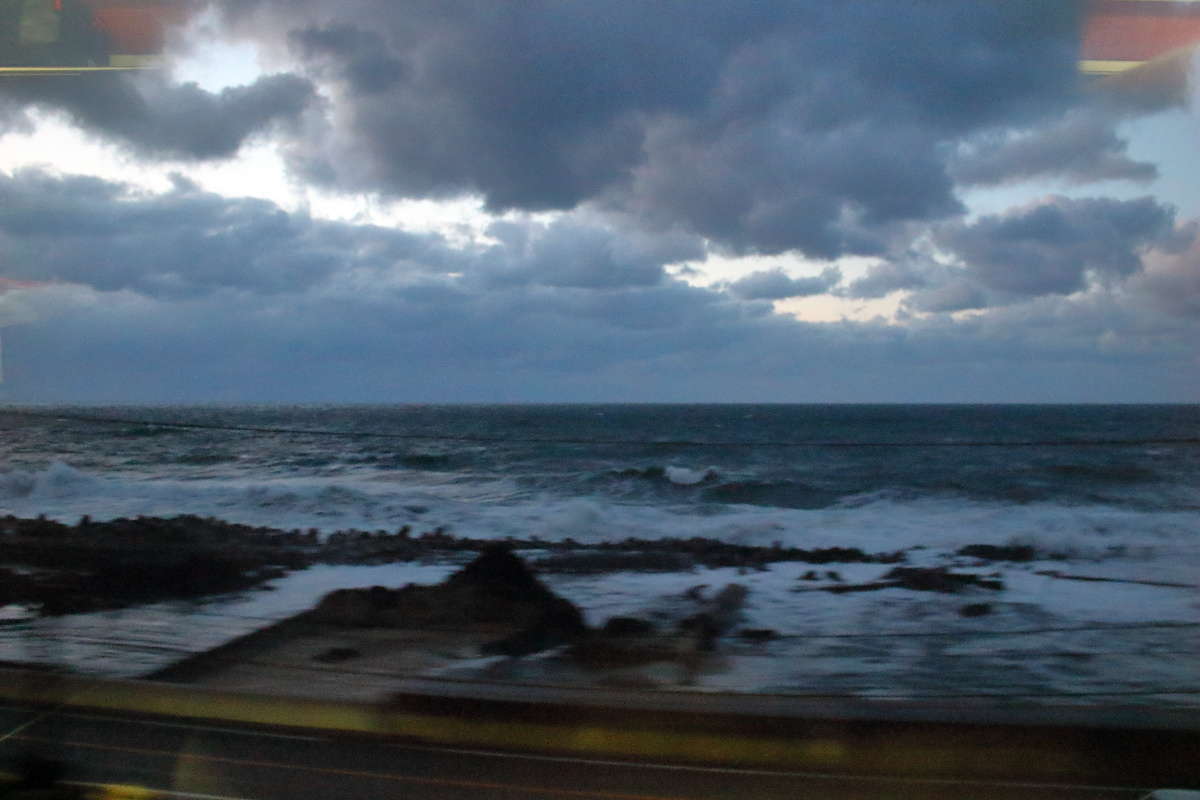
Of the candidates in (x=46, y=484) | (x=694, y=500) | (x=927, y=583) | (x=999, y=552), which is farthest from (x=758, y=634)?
(x=46, y=484)

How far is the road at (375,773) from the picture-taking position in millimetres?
4539

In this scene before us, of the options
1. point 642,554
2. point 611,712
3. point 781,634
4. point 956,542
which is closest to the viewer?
point 611,712

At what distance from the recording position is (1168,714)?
223 inches

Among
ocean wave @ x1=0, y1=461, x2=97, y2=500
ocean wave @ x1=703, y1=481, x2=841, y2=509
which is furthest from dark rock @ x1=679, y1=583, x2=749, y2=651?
ocean wave @ x1=0, y1=461, x2=97, y2=500

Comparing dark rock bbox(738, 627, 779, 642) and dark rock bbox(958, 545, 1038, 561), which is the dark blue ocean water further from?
dark rock bbox(738, 627, 779, 642)

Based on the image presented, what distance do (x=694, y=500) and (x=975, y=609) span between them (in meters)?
15.4

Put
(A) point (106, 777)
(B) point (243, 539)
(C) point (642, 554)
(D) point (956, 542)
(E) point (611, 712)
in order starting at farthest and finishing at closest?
(D) point (956, 542) → (B) point (243, 539) → (C) point (642, 554) → (E) point (611, 712) → (A) point (106, 777)

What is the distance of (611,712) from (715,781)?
1.02m

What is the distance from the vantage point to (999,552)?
16688mm

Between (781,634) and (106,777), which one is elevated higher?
(106,777)

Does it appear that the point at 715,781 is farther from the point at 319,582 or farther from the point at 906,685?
the point at 319,582

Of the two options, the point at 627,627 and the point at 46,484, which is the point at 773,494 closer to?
the point at 627,627

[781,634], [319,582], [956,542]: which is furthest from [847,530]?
[319,582]

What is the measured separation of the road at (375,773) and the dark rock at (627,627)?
15.4 feet
